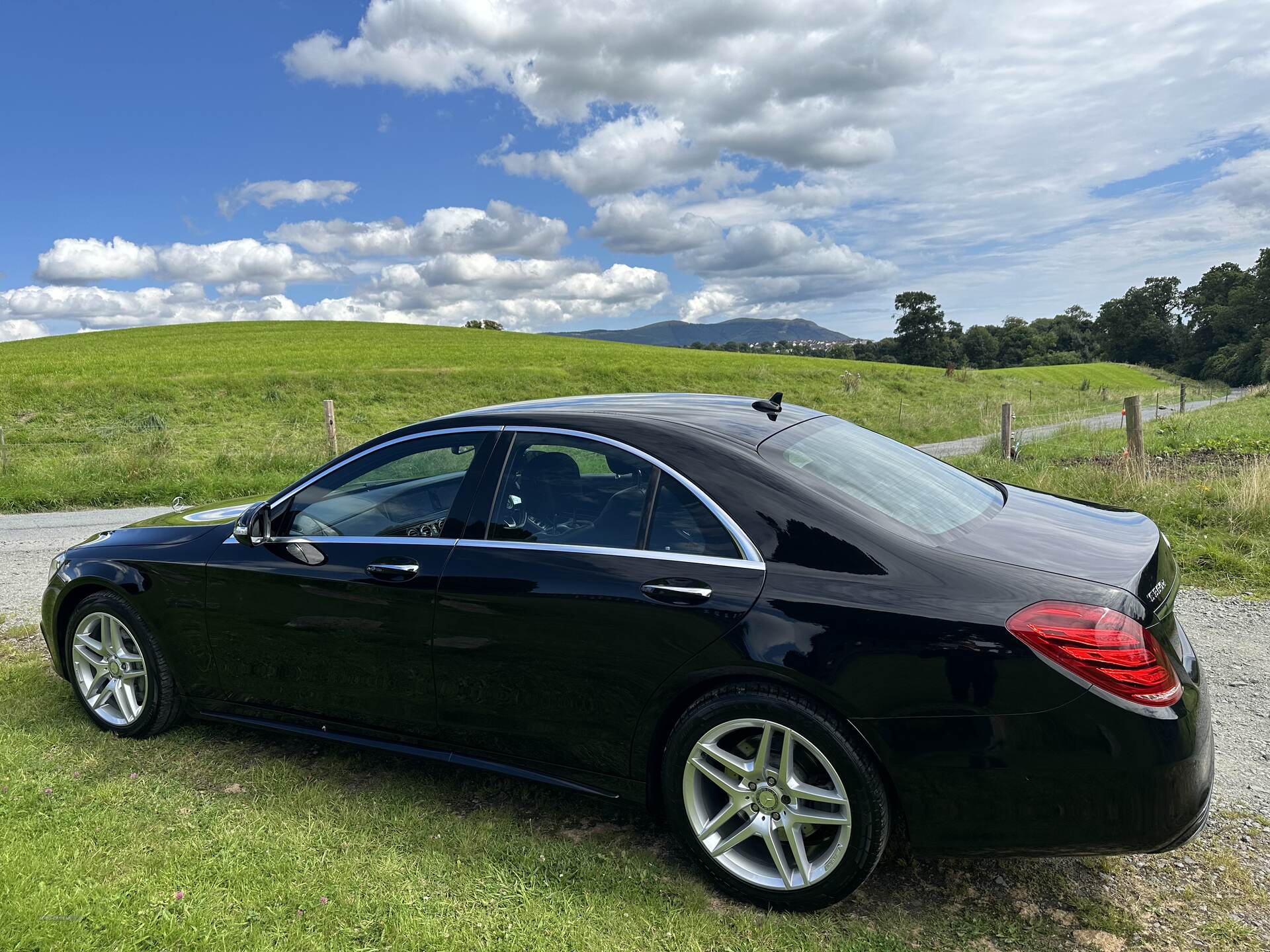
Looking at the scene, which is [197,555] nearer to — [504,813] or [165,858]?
[165,858]

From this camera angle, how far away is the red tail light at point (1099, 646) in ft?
7.07

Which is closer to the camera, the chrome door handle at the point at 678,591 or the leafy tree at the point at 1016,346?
the chrome door handle at the point at 678,591

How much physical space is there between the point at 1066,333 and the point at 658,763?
139663 mm

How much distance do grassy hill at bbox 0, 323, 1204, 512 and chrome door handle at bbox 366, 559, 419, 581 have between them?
10.1 m

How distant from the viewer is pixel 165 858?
9.40ft

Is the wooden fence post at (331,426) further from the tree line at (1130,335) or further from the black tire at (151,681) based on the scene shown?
the tree line at (1130,335)

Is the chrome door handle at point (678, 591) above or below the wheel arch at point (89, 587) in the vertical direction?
above

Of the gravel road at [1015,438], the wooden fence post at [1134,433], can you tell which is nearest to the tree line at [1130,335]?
the gravel road at [1015,438]

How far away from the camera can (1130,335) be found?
369 ft

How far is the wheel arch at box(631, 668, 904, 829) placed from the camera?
2359 millimetres

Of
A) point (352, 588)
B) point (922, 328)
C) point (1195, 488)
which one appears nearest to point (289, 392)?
point (1195, 488)

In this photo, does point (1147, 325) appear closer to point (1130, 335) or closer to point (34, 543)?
point (1130, 335)

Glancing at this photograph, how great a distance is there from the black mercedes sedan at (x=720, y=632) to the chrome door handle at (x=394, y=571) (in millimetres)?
15

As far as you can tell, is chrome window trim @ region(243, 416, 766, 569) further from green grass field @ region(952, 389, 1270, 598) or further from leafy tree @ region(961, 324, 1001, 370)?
leafy tree @ region(961, 324, 1001, 370)
